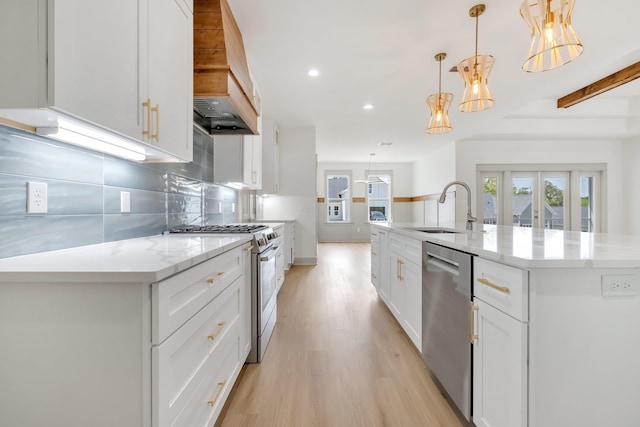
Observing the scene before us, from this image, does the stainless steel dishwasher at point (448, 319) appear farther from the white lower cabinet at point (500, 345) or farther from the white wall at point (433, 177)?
the white wall at point (433, 177)

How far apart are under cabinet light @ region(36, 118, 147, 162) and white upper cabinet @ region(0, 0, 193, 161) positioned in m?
0.02

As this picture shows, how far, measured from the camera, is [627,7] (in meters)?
2.33

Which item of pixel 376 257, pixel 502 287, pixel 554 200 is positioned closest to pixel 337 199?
pixel 554 200

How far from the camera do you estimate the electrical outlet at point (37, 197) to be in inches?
42.5

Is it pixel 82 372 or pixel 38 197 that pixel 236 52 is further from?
pixel 82 372

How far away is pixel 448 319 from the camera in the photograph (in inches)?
59.6

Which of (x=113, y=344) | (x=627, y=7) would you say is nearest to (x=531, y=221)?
(x=627, y=7)

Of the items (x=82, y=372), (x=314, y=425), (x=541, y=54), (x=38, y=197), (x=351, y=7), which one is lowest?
(x=314, y=425)

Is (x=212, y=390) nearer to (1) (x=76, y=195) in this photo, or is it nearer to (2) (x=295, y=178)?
(1) (x=76, y=195)

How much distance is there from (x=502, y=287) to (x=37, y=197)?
1794 millimetres

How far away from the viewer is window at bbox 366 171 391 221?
10086mm

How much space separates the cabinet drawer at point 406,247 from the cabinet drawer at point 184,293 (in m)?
1.24

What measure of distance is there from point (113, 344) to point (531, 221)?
26.6ft

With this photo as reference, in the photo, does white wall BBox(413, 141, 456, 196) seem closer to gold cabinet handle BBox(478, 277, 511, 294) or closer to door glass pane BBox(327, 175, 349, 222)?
door glass pane BBox(327, 175, 349, 222)
